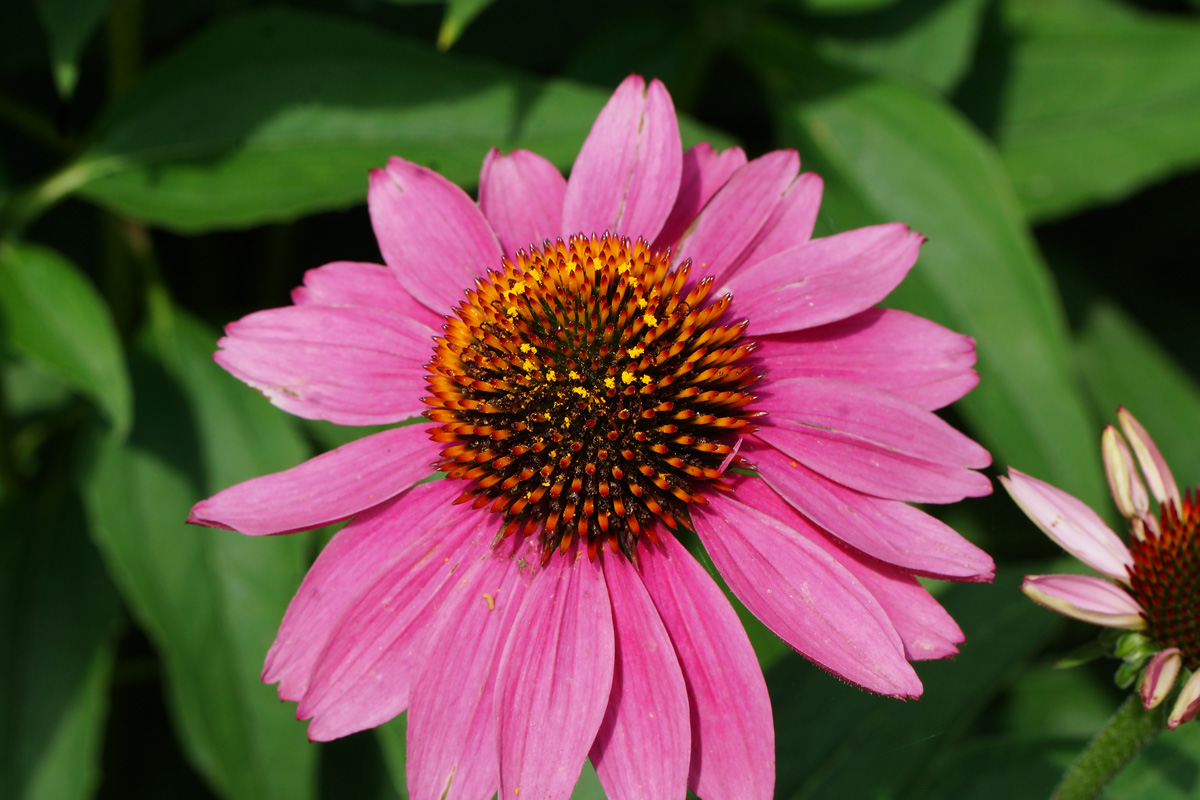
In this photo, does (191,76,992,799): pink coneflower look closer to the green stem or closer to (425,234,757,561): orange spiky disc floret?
(425,234,757,561): orange spiky disc floret

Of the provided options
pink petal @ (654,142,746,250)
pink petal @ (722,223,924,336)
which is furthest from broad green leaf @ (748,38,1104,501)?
pink petal @ (722,223,924,336)

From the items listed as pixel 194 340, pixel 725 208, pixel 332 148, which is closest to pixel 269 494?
pixel 725 208

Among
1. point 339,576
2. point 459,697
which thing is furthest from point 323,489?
point 459,697

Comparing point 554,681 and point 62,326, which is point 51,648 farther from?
point 554,681

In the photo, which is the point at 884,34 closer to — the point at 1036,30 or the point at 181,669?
the point at 1036,30

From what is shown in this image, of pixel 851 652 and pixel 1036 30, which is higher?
pixel 1036 30

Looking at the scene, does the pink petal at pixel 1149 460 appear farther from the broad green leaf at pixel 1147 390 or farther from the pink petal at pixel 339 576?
the broad green leaf at pixel 1147 390
